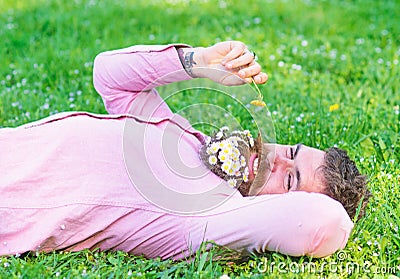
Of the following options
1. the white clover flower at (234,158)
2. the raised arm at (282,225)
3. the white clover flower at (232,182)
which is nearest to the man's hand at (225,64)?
the white clover flower at (234,158)

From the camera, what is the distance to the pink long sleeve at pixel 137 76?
2.93 meters

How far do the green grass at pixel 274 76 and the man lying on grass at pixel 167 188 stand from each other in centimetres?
10

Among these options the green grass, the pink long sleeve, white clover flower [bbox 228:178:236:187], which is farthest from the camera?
the pink long sleeve

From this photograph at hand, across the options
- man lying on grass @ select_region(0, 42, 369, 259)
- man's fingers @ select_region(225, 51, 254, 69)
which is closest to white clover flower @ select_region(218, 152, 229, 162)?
man lying on grass @ select_region(0, 42, 369, 259)

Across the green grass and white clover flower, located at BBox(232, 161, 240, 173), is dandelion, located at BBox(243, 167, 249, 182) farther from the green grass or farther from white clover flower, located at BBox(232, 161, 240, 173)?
the green grass

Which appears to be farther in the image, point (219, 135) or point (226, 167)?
point (219, 135)

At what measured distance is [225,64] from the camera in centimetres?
271

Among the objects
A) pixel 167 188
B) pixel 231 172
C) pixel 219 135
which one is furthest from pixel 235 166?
pixel 167 188

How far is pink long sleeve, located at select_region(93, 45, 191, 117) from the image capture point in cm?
293

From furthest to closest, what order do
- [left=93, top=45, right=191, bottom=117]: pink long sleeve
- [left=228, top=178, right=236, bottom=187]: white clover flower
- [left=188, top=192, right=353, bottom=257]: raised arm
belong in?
[left=93, top=45, right=191, bottom=117]: pink long sleeve → [left=228, top=178, right=236, bottom=187]: white clover flower → [left=188, top=192, right=353, bottom=257]: raised arm

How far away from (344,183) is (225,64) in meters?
0.68

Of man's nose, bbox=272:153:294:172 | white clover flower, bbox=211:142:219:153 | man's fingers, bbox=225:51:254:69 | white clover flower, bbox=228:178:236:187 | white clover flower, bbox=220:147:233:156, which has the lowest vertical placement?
white clover flower, bbox=228:178:236:187

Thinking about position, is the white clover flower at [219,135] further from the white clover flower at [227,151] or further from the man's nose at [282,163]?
the man's nose at [282,163]

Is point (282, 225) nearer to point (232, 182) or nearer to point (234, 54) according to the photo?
point (232, 182)
